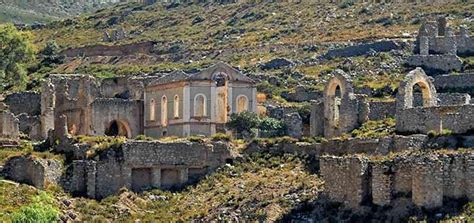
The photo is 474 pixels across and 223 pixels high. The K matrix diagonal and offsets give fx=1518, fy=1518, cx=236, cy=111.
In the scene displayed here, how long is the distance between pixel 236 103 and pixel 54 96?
865cm

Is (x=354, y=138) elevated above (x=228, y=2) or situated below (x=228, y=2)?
below

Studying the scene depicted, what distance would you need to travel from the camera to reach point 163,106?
6762 centimetres

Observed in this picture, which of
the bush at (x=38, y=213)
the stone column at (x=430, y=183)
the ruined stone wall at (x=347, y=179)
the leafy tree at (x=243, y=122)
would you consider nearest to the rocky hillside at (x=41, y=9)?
the leafy tree at (x=243, y=122)

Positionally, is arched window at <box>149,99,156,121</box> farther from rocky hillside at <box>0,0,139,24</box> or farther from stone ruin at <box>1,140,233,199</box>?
rocky hillside at <box>0,0,139,24</box>

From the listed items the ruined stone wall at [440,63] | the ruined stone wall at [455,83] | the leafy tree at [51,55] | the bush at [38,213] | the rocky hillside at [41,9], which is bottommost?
the bush at [38,213]

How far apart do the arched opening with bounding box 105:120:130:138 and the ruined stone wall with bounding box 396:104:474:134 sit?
19221 mm

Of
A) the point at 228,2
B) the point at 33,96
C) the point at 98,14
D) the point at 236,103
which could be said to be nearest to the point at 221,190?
the point at 236,103

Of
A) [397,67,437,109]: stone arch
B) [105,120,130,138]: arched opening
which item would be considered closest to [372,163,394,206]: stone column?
[397,67,437,109]: stone arch

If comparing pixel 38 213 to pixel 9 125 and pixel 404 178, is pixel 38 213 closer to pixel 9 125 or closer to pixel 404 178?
pixel 404 178

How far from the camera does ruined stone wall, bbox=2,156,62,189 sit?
2194 inches

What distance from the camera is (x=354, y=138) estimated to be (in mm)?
53344

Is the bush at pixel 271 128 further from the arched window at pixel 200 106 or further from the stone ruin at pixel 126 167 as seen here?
the stone ruin at pixel 126 167

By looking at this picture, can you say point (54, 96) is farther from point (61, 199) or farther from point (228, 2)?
point (228, 2)

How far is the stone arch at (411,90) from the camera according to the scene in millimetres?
54309
